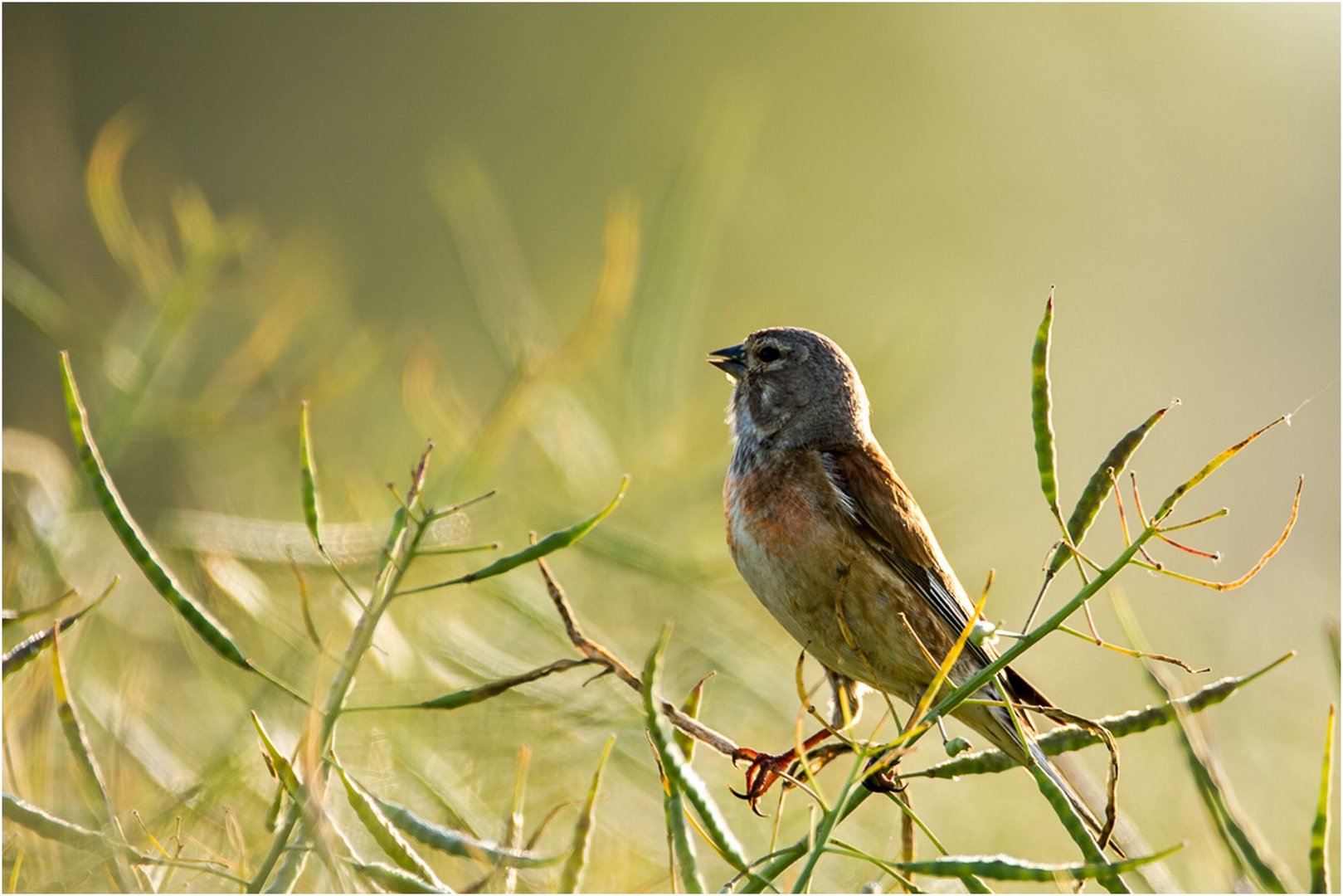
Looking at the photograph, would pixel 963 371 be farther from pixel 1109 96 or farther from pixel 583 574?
pixel 1109 96

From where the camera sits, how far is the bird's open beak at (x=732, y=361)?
3568 mm

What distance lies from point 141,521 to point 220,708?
6.01 feet

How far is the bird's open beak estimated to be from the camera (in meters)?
3.57

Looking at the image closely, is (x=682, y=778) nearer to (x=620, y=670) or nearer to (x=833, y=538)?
(x=620, y=670)

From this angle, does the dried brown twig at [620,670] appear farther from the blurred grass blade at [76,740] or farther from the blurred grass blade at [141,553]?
the blurred grass blade at [76,740]

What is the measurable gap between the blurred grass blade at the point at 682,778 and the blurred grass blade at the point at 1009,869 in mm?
197

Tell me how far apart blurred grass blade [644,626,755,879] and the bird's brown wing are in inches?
58.3

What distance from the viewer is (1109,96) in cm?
1725

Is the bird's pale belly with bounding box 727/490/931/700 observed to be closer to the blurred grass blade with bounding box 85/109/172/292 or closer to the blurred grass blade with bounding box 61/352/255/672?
the blurred grass blade with bounding box 61/352/255/672

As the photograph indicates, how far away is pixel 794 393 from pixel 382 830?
202 centimetres

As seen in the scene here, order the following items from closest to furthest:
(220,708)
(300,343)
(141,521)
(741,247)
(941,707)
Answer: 1. (941,707)
2. (220,708)
3. (141,521)
4. (300,343)
5. (741,247)

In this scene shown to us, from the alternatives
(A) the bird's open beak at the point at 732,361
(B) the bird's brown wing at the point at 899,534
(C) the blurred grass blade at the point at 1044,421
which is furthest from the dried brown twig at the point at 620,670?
(A) the bird's open beak at the point at 732,361

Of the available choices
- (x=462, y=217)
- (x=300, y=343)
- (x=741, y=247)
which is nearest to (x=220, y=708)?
(x=462, y=217)

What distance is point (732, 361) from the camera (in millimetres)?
3596
